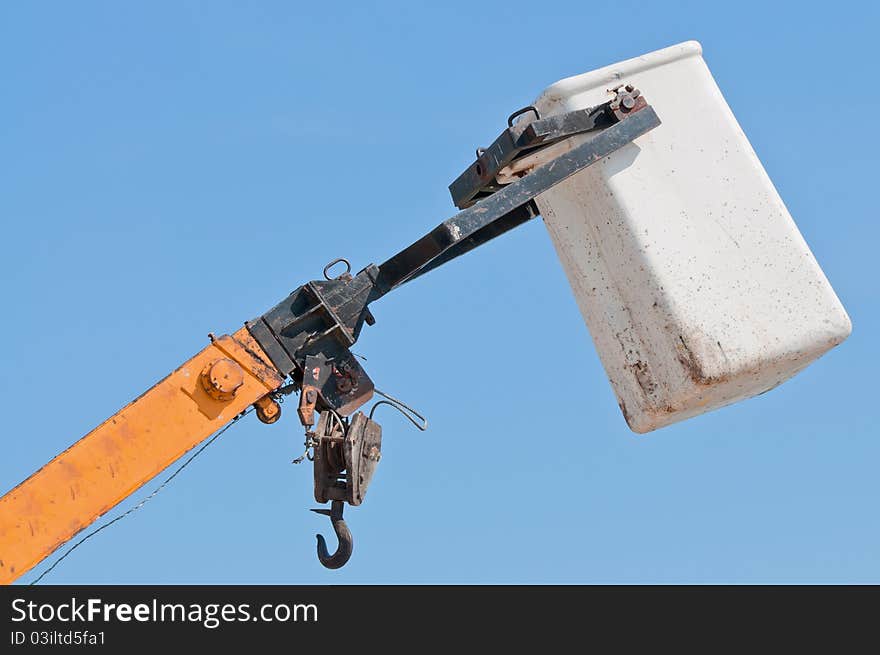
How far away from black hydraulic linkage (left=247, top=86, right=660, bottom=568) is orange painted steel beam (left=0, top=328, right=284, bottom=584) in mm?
164

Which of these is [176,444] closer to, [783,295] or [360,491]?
[360,491]

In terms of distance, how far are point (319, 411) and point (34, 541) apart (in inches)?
52.5

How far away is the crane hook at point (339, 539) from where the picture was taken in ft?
19.5

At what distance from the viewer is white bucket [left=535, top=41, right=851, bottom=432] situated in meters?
6.00

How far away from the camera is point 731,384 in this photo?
6055 millimetres

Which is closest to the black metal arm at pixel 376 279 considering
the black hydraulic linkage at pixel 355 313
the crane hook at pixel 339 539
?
the black hydraulic linkage at pixel 355 313

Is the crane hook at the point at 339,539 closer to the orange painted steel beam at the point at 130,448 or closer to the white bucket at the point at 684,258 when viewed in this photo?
the orange painted steel beam at the point at 130,448

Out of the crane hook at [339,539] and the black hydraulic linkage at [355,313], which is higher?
the black hydraulic linkage at [355,313]

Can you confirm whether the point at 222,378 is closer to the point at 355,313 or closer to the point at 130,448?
the point at 130,448

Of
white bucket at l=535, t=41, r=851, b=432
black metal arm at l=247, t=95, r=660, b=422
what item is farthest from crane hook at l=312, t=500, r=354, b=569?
white bucket at l=535, t=41, r=851, b=432

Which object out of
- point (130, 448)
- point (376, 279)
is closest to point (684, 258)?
point (376, 279)

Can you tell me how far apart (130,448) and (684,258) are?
2.51 metres

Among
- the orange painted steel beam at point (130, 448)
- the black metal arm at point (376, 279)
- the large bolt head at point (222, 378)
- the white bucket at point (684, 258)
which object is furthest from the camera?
the white bucket at point (684, 258)
